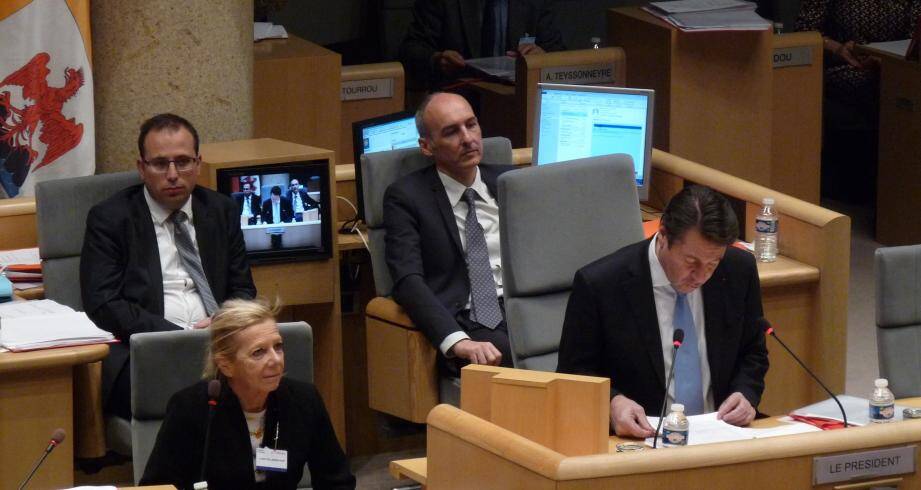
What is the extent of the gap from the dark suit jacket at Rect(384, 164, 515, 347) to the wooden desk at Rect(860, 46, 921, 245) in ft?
10.5

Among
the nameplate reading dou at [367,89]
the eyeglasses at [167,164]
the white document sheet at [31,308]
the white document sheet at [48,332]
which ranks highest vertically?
the nameplate reading dou at [367,89]

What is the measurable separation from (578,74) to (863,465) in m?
4.06

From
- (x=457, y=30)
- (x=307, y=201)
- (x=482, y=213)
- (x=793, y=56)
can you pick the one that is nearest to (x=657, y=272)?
(x=482, y=213)

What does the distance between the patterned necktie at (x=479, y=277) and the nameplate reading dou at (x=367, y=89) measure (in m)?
2.02

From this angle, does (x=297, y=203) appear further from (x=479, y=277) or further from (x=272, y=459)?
(x=272, y=459)

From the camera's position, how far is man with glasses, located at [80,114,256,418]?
4.43 meters

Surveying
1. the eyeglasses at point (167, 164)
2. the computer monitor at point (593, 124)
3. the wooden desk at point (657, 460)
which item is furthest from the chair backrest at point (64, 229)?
the wooden desk at point (657, 460)

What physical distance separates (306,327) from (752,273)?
1081 mm

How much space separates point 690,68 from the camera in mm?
6391

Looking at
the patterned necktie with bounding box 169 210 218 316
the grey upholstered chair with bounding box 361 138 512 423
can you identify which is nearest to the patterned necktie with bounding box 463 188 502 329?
the grey upholstered chair with bounding box 361 138 512 423

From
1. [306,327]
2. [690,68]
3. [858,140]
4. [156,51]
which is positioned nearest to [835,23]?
[858,140]

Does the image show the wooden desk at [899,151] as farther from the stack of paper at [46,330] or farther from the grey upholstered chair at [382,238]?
the stack of paper at [46,330]

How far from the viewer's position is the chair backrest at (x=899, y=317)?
12.7 ft

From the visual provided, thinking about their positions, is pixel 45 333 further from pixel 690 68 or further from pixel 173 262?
pixel 690 68
